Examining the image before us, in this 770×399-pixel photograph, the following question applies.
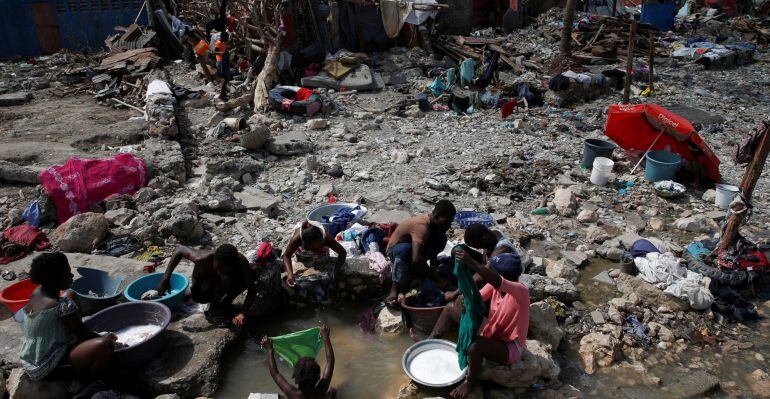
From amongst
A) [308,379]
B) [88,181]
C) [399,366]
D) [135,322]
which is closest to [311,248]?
[399,366]

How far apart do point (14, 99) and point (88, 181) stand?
7043 millimetres

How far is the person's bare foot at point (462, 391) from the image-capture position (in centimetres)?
335

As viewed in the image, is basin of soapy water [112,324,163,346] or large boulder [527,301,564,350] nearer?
basin of soapy water [112,324,163,346]

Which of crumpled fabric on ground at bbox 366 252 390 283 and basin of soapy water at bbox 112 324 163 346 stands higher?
basin of soapy water at bbox 112 324 163 346

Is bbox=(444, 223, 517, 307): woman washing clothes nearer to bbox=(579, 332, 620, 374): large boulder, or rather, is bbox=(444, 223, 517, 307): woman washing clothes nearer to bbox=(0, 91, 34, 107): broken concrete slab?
bbox=(579, 332, 620, 374): large boulder

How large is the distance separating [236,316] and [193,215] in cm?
189

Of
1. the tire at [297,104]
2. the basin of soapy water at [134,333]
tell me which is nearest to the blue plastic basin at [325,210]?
the basin of soapy water at [134,333]

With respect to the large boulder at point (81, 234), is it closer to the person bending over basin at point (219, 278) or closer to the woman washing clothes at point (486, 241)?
the person bending over basin at point (219, 278)

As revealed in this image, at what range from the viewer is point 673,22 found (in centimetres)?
1775

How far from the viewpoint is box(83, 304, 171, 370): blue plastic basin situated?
335cm

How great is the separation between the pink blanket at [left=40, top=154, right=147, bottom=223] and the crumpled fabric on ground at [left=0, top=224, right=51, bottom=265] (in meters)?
0.50

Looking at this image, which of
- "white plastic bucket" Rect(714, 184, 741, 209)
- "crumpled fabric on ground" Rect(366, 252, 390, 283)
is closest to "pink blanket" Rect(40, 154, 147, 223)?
"crumpled fabric on ground" Rect(366, 252, 390, 283)

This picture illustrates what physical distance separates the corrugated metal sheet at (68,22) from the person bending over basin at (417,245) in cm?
1486

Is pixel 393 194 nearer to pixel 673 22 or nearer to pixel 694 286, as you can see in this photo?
pixel 694 286
